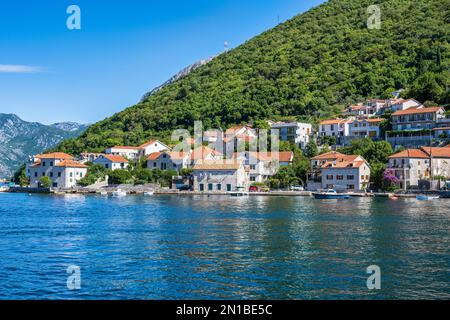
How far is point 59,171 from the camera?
90.3 metres

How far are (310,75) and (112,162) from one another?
186ft

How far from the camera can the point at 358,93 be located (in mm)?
111312

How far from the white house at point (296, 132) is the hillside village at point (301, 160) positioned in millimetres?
168

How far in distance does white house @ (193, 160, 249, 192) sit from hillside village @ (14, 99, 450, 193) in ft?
0.46

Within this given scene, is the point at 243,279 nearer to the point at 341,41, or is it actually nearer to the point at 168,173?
the point at 168,173

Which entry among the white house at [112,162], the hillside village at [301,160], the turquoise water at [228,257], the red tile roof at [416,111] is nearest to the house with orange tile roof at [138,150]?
the hillside village at [301,160]

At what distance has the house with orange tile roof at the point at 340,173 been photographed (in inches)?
2744

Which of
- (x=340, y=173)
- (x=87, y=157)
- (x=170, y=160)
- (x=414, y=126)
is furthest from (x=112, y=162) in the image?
(x=414, y=126)

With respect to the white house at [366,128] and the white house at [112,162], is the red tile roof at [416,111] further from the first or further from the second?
the white house at [112,162]

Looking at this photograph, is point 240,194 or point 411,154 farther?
point 240,194

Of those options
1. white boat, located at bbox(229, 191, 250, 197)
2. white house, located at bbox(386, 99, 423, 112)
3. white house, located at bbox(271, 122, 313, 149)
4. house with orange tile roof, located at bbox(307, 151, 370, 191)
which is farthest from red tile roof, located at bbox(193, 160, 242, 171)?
white house, located at bbox(386, 99, 423, 112)

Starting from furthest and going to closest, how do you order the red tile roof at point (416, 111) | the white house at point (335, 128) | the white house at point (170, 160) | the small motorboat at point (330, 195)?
the white house at point (335, 128) < the white house at point (170, 160) < the red tile roof at point (416, 111) < the small motorboat at point (330, 195)

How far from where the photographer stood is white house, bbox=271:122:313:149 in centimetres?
9056

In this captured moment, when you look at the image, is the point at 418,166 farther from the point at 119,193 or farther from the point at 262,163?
the point at 119,193
